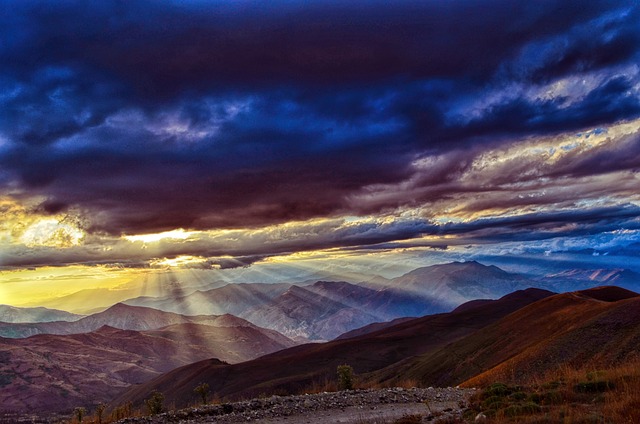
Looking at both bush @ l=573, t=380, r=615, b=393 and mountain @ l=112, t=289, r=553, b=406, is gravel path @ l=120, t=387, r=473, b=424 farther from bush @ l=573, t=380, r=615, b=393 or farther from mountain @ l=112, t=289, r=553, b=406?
mountain @ l=112, t=289, r=553, b=406

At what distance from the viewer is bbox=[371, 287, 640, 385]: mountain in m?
48.1

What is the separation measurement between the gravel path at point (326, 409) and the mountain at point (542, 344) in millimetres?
12522

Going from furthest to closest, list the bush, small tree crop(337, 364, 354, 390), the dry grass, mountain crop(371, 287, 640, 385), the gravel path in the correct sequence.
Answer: mountain crop(371, 287, 640, 385) < small tree crop(337, 364, 354, 390) < the gravel path < the bush < the dry grass

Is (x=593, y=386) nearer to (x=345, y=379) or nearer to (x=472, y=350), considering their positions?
(x=345, y=379)

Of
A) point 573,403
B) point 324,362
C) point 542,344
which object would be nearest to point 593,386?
point 573,403

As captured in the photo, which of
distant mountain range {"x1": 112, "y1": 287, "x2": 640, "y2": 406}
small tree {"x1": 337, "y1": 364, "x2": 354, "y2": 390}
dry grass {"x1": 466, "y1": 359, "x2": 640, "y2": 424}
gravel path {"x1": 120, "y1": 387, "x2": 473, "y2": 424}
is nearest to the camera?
dry grass {"x1": 466, "y1": 359, "x2": 640, "y2": 424}

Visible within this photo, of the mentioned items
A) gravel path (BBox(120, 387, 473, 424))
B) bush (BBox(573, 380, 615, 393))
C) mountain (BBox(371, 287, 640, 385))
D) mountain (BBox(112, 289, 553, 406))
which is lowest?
mountain (BBox(112, 289, 553, 406))

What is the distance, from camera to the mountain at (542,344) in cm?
4812

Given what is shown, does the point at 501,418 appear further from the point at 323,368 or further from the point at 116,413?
the point at 323,368

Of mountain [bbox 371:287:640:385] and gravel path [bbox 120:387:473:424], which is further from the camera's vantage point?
mountain [bbox 371:287:640:385]

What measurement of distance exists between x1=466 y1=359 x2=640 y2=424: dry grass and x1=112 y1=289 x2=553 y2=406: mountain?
4077 inches

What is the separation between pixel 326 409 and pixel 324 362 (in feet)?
408

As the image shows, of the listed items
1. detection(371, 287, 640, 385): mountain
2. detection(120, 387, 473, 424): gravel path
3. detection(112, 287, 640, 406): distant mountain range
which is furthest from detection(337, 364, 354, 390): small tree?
detection(371, 287, 640, 385): mountain

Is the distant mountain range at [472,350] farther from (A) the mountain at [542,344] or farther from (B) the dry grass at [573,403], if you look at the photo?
(B) the dry grass at [573,403]
